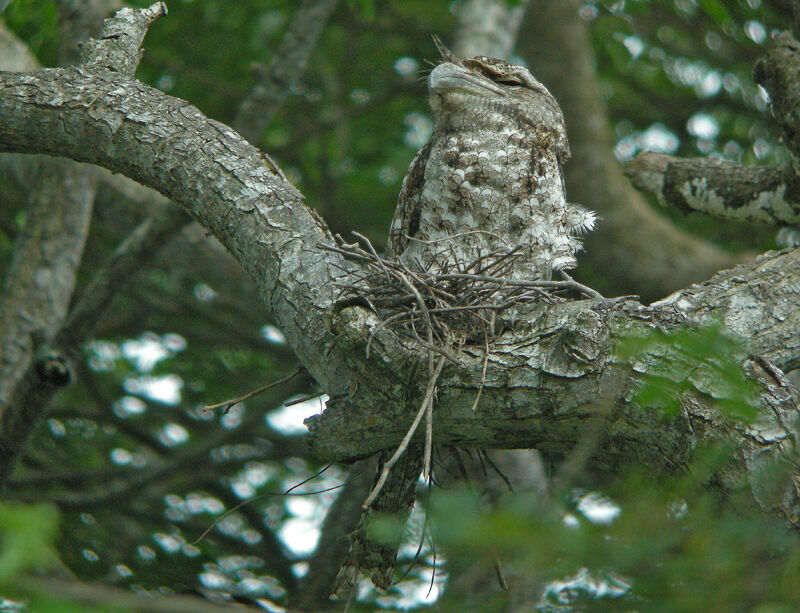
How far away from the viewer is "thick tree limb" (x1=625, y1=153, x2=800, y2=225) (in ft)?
10.3

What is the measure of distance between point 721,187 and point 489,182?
1.00 m

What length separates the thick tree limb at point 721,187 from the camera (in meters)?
3.13

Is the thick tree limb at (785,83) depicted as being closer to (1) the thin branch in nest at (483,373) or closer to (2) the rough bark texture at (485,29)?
(1) the thin branch in nest at (483,373)

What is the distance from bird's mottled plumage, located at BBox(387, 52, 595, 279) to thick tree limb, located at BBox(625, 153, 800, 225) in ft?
1.09

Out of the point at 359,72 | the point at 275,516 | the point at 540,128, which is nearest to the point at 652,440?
the point at 540,128

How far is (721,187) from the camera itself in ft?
10.7

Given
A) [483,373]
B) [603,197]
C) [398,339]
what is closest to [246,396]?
[398,339]

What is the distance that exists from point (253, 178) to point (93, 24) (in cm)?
231

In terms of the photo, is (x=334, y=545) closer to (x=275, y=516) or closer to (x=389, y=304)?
(x=275, y=516)

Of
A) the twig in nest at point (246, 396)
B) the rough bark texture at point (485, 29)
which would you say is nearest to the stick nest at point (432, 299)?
the twig in nest at point (246, 396)

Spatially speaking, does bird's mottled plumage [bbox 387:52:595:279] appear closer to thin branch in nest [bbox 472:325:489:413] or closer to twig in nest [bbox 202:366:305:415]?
twig in nest [bbox 202:366:305:415]

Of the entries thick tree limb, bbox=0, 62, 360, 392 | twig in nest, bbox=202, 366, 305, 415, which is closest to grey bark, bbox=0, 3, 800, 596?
thick tree limb, bbox=0, 62, 360, 392

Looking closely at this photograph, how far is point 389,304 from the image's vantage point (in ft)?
7.66

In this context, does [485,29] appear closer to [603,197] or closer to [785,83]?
[603,197]
